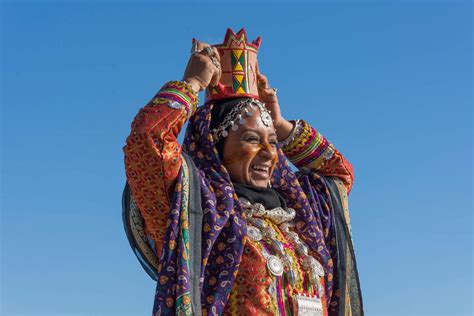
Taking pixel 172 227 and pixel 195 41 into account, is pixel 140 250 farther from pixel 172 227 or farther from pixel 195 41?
pixel 195 41

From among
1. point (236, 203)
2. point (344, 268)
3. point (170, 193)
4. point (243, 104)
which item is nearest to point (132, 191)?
point (170, 193)

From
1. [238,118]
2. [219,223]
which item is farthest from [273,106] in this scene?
[219,223]

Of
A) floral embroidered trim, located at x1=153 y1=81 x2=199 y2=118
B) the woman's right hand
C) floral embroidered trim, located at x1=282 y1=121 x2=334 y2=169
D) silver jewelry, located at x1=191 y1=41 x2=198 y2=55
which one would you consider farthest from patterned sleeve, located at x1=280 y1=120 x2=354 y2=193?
floral embroidered trim, located at x1=153 y1=81 x2=199 y2=118

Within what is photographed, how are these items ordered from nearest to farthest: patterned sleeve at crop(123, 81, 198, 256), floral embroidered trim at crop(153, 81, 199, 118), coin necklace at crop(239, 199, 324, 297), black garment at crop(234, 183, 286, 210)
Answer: patterned sleeve at crop(123, 81, 198, 256) → floral embroidered trim at crop(153, 81, 199, 118) → coin necklace at crop(239, 199, 324, 297) → black garment at crop(234, 183, 286, 210)

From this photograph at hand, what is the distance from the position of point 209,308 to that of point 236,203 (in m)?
0.69

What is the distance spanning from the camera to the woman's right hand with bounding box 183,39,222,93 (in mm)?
5367

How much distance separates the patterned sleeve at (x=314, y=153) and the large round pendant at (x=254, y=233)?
3.48 ft

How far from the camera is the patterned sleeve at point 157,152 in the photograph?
495cm

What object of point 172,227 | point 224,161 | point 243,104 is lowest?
point 172,227

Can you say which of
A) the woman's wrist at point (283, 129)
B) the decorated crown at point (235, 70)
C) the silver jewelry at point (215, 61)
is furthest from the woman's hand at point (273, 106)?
the silver jewelry at point (215, 61)

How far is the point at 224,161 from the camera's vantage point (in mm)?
5617

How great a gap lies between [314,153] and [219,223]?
1369mm

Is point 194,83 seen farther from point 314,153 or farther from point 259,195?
point 314,153

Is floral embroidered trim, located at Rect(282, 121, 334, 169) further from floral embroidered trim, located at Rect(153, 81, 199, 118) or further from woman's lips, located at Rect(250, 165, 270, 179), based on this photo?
floral embroidered trim, located at Rect(153, 81, 199, 118)
